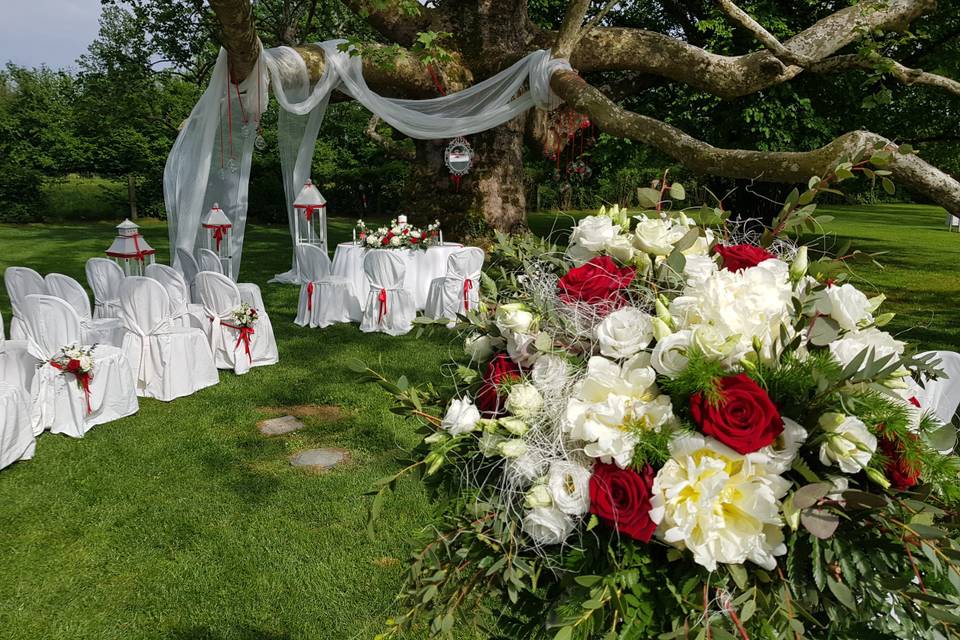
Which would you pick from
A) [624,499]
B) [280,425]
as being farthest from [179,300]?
[624,499]

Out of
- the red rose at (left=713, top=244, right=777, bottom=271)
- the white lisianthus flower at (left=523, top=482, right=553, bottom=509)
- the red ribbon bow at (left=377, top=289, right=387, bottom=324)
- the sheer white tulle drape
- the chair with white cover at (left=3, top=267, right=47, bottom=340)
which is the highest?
the sheer white tulle drape

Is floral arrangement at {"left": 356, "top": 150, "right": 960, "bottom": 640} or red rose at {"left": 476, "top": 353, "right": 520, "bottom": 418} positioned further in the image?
red rose at {"left": 476, "top": 353, "right": 520, "bottom": 418}

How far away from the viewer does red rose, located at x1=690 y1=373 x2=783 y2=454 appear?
3.70ft

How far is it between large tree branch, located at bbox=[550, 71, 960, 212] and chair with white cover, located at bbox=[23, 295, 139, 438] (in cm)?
567

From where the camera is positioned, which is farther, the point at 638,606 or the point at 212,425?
the point at 212,425

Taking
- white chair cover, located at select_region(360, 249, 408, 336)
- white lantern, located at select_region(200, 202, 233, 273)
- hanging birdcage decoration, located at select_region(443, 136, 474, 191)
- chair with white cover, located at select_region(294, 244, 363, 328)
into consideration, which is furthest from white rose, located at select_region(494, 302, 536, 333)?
A: hanging birdcage decoration, located at select_region(443, 136, 474, 191)

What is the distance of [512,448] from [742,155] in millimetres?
6985

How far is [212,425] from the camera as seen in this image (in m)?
5.83

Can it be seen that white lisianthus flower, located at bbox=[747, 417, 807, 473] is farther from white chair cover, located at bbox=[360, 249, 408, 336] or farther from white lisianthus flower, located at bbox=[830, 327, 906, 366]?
white chair cover, located at bbox=[360, 249, 408, 336]

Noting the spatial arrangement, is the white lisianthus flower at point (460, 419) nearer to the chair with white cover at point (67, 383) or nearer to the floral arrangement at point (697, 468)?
the floral arrangement at point (697, 468)

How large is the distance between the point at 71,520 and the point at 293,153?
7.87 metres

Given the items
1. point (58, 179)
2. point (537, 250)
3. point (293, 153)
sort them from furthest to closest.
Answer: point (58, 179)
point (293, 153)
point (537, 250)

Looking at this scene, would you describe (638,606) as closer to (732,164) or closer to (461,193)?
(732,164)

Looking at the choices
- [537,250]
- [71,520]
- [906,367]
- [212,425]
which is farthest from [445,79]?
[906,367]
